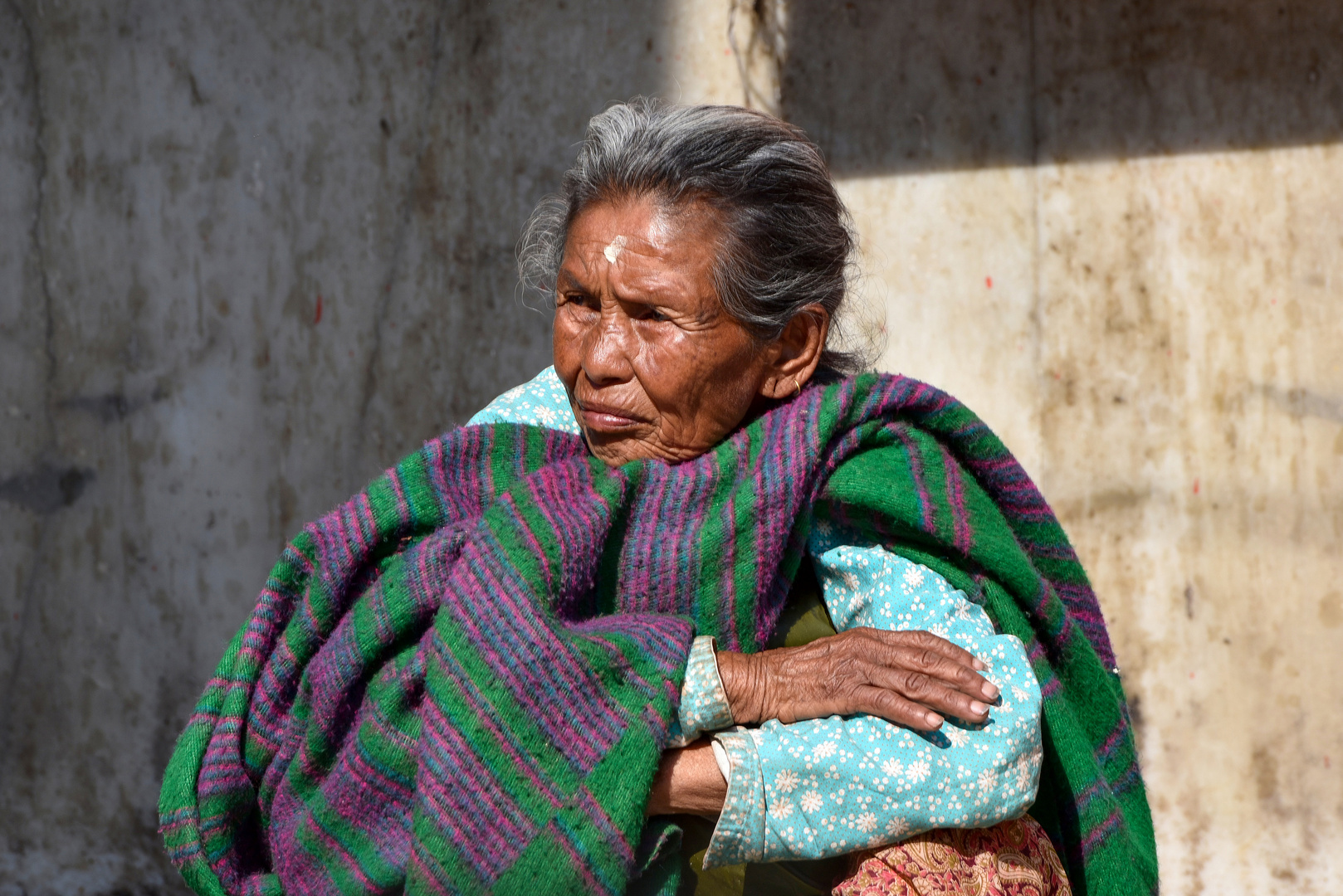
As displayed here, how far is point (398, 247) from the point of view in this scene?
327cm

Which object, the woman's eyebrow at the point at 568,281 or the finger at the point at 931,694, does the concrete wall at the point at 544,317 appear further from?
the finger at the point at 931,694

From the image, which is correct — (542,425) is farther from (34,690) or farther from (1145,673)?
(34,690)

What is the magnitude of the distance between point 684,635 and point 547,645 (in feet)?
0.70

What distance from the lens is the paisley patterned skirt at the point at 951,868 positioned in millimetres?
1567

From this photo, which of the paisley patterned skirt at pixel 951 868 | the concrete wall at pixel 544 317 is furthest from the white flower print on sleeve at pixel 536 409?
the concrete wall at pixel 544 317

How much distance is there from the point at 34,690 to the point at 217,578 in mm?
785

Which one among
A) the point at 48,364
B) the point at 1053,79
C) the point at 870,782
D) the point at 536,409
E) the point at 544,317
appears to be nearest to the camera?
the point at 870,782

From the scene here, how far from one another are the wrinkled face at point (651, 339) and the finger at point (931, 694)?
0.51 m

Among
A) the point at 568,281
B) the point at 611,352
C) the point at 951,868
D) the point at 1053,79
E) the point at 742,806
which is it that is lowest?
the point at 951,868

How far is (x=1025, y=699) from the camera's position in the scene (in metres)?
1.58

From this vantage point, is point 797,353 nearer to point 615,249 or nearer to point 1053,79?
point 615,249

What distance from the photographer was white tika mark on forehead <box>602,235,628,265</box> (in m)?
1.73

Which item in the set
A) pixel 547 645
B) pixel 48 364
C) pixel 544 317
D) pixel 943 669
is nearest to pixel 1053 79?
pixel 544 317

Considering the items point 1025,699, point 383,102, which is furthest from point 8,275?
point 1025,699
